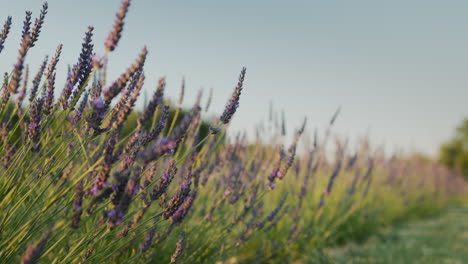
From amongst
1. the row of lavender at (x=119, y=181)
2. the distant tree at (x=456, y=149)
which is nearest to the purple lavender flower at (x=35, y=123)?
the row of lavender at (x=119, y=181)

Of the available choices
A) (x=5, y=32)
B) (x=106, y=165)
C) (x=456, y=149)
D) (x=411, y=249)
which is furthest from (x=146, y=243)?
(x=456, y=149)

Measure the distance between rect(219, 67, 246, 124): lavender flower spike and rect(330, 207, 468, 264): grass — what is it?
222cm

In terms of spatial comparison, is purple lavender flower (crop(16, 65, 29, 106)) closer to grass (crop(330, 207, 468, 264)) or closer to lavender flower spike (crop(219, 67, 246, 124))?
lavender flower spike (crop(219, 67, 246, 124))

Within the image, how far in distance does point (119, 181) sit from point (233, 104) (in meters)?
0.46

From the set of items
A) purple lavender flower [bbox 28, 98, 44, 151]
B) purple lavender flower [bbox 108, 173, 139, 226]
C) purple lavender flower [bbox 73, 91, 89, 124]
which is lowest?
purple lavender flower [bbox 108, 173, 139, 226]

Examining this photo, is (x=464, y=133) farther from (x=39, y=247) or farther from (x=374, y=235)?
(x=39, y=247)

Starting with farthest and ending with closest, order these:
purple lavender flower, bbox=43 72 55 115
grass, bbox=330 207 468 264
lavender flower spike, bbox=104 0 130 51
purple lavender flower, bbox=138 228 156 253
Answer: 1. grass, bbox=330 207 468 264
2. purple lavender flower, bbox=138 228 156 253
3. purple lavender flower, bbox=43 72 55 115
4. lavender flower spike, bbox=104 0 130 51

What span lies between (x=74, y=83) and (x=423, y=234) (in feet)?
17.8

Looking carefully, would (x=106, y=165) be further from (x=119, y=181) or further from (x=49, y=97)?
(x=49, y=97)

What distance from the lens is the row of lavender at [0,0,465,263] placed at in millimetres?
1004

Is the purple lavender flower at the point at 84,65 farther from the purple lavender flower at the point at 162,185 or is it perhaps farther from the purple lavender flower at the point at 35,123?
the purple lavender flower at the point at 162,185

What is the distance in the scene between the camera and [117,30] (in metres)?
0.93

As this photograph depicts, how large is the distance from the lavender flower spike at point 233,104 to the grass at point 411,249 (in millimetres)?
2224

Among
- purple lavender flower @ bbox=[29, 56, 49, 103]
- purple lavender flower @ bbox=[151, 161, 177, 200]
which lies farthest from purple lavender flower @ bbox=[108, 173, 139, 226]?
purple lavender flower @ bbox=[29, 56, 49, 103]
